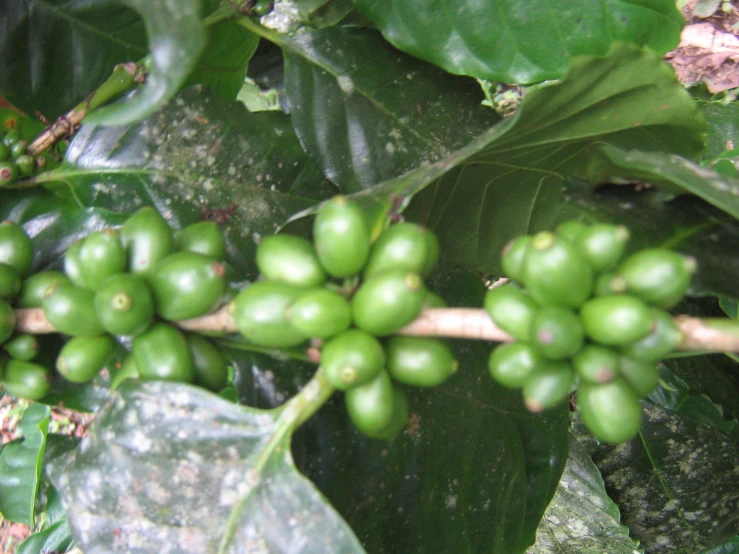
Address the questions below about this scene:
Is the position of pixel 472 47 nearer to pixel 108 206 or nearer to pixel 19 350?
pixel 108 206

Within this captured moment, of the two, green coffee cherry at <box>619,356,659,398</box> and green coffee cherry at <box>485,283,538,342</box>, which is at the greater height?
green coffee cherry at <box>485,283,538,342</box>

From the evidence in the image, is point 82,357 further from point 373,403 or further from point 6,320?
point 373,403

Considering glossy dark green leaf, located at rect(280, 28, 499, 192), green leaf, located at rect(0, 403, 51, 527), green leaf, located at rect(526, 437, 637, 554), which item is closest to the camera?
glossy dark green leaf, located at rect(280, 28, 499, 192)

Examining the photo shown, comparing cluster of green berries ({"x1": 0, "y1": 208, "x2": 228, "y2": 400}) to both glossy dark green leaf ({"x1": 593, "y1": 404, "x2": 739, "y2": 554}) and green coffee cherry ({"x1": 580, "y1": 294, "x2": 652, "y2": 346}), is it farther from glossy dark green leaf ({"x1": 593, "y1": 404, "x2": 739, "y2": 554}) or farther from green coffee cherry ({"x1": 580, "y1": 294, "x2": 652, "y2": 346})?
glossy dark green leaf ({"x1": 593, "y1": 404, "x2": 739, "y2": 554})

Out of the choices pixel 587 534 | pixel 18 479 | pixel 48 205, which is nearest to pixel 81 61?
pixel 48 205

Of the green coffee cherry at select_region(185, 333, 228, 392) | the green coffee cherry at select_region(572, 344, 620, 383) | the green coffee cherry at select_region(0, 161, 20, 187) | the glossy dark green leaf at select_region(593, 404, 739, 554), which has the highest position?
the green coffee cherry at select_region(0, 161, 20, 187)

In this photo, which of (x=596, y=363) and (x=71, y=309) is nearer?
(x=596, y=363)

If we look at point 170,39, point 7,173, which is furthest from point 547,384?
point 7,173

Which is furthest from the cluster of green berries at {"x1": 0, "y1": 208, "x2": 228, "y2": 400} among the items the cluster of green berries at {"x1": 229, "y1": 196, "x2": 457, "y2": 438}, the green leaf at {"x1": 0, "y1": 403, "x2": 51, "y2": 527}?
the green leaf at {"x1": 0, "y1": 403, "x2": 51, "y2": 527}
